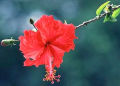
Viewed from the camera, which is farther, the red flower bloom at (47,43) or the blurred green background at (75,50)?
the blurred green background at (75,50)

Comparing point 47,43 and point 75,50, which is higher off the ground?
point 75,50

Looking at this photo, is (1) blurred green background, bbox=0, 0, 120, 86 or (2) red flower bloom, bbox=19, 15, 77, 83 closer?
(2) red flower bloom, bbox=19, 15, 77, 83

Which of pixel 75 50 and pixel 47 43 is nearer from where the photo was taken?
pixel 47 43

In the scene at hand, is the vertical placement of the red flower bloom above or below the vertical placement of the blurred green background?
below

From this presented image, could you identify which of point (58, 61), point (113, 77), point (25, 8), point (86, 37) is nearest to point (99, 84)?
point (113, 77)

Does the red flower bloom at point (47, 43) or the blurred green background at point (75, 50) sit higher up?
the blurred green background at point (75, 50)
